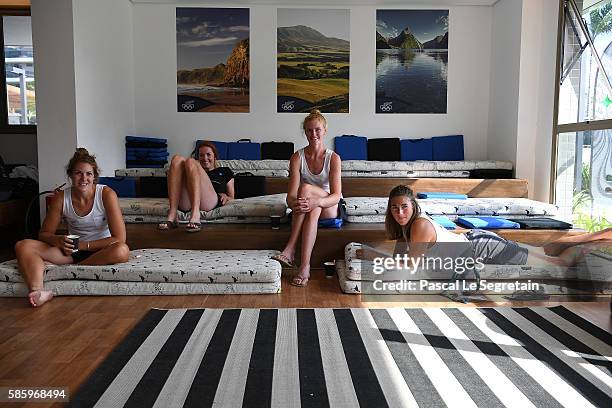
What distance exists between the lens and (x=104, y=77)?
18.7 ft

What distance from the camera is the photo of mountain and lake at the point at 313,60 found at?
6742 millimetres

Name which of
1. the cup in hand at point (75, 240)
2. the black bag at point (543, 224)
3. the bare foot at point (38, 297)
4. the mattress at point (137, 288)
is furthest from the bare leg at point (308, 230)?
Result: the black bag at point (543, 224)

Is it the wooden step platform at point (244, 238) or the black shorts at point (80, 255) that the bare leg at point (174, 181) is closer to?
the wooden step platform at point (244, 238)

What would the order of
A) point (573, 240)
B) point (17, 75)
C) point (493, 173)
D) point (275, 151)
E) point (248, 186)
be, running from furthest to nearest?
1. point (275, 151)
2. point (17, 75)
3. point (493, 173)
4. point (248, 186)
5. point (573, 240)

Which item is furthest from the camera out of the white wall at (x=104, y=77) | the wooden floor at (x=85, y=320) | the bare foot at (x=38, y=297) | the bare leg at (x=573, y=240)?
the white wall at (x=104, y=77)

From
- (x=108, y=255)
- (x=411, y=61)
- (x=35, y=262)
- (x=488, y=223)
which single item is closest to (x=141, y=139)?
(x=108, y=255)

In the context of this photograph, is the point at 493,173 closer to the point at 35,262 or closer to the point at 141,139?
the point at 141,139

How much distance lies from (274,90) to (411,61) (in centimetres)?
173

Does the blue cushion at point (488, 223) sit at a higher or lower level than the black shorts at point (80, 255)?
higher

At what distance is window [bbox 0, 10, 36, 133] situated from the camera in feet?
21.3

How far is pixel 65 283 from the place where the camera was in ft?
11.5

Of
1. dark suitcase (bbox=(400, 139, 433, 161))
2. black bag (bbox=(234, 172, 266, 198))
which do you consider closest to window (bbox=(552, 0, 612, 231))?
dark suitcase (bbox=(400, 139, 433, 161))

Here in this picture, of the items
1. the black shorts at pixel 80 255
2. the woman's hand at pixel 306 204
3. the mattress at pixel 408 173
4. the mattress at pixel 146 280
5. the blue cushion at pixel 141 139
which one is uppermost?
the blue cushion at pixel 141 139

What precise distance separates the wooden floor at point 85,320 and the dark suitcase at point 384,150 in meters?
3.03
